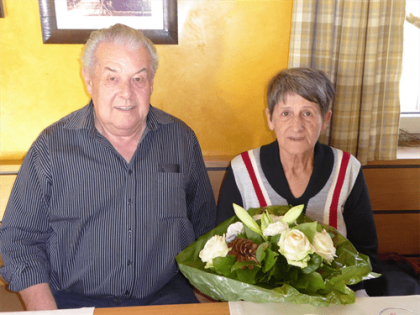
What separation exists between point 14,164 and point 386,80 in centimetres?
222

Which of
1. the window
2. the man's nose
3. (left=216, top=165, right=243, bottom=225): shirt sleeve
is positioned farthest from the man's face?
the window

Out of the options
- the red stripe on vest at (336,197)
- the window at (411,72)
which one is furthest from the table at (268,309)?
the window at (411,72)

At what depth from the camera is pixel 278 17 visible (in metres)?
2.11

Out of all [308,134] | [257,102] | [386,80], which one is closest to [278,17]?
[257,102]

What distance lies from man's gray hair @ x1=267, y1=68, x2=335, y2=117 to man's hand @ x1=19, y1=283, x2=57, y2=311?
117cm

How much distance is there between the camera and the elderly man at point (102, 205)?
137 cm

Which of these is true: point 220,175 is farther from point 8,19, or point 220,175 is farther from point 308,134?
point 8,19

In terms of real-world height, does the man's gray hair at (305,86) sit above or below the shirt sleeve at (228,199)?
above

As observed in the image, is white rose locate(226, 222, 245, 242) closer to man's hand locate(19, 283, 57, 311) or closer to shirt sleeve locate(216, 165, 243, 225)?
shirt sleeve locate(216, 165, 243, 225)

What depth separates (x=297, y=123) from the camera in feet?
4.79

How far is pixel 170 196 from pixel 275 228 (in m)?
0.66

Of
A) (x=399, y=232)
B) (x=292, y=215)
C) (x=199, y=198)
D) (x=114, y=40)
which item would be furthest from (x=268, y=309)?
(x=399, y=232)

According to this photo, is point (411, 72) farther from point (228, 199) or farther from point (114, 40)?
point (114, 40)

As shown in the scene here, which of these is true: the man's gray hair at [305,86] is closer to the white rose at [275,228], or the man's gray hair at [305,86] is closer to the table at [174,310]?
the white rose at [275,228]
